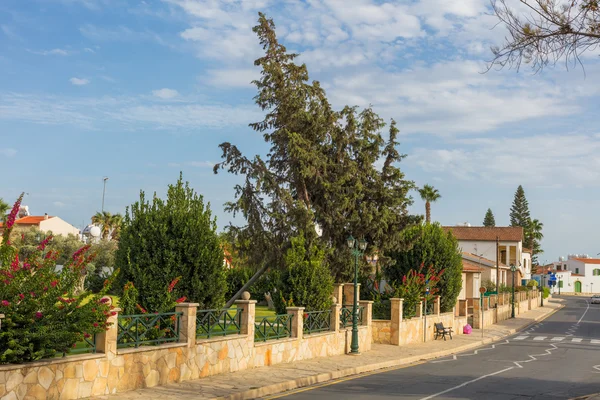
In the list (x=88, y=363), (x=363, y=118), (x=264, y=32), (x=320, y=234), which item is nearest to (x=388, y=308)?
(x=320, y=234)

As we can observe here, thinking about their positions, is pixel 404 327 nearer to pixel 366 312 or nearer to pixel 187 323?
pixel 366 312

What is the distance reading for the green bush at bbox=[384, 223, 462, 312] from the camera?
36.5 meters

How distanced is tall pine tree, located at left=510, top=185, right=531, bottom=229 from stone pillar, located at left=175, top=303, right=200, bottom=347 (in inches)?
4511

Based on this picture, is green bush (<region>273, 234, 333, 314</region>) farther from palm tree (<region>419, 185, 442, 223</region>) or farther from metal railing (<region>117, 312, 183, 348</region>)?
palm tree (<region>419, 185, 442, 223</region>)

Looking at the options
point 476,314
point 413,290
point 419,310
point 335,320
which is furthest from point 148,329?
point 476,314

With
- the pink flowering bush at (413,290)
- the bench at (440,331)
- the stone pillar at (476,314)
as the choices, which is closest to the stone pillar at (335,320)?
the pink flowering bush at (413,290)

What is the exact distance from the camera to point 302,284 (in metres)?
23.7

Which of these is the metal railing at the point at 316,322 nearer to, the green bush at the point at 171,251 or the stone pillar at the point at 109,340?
the green bush at the point at 171,251

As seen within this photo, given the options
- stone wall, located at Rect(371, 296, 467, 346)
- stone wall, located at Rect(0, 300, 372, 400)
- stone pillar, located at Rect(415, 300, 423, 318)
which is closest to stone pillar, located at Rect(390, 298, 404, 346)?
stone wall, located at Rect(371, 296, 467, 346)

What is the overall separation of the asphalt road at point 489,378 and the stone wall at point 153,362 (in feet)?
8.20

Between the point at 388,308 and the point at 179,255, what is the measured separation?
15.3 m

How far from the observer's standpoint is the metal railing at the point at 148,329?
573 inches

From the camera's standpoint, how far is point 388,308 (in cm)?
3108

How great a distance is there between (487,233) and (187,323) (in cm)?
8146
